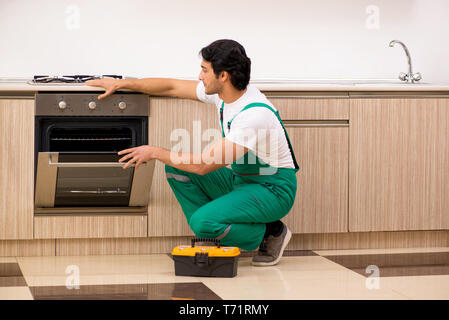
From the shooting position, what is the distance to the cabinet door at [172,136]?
3420 millimetres

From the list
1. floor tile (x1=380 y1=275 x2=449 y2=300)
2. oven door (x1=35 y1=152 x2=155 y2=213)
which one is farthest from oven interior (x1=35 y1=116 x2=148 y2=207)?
floor tile (x1=380 y1=275 x2=449 y2=300)

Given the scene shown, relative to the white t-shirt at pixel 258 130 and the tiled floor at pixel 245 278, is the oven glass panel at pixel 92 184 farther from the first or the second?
the white t-shirt at pixel 258 130

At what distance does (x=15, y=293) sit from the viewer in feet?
8.29

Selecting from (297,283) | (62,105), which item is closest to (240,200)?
(297,283)

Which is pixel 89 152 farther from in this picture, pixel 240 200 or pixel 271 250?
pixel 271 250

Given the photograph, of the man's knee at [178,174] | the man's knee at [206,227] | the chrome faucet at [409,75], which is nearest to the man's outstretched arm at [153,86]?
the man's knee at [178,174]

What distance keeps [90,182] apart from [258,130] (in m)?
0.92

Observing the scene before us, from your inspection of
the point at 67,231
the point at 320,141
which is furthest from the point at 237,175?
the point at 67,231

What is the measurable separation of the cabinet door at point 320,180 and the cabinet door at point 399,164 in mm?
54

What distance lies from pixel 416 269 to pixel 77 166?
164 cm

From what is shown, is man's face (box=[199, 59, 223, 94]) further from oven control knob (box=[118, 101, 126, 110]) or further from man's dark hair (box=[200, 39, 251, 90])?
oven control knob (box=[118, 101, 126, 110])

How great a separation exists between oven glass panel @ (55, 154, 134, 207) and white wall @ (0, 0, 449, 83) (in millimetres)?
936

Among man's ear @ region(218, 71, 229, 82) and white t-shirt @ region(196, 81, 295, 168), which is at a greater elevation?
man's ear @ region(218, 71, 229, 82)

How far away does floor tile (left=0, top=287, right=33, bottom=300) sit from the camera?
246 cm
